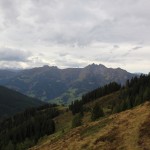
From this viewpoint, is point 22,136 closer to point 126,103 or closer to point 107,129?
point 126,103

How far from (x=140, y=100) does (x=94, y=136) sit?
221 ft

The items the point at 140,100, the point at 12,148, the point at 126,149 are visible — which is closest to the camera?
the point at 126,149

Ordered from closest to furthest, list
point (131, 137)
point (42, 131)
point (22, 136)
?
point (131, 137) → point (42, 131) → point (22, 136)

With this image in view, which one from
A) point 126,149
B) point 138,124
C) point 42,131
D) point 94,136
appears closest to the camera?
point 126,149

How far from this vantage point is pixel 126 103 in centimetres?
12988

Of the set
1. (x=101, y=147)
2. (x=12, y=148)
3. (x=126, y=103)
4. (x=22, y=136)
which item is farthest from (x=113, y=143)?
(x=22, y=136)

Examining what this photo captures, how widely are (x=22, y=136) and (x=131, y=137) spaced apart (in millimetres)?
130233

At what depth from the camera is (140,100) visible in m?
130

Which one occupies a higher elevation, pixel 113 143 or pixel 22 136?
pixel 113 143

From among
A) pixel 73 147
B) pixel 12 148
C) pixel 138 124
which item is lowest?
pixel 12 148

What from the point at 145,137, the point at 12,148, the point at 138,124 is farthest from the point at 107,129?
the point at 12,148

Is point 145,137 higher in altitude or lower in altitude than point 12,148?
higher

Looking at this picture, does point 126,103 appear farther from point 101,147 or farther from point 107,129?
point 101,147

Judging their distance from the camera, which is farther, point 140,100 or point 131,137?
point 140,100
